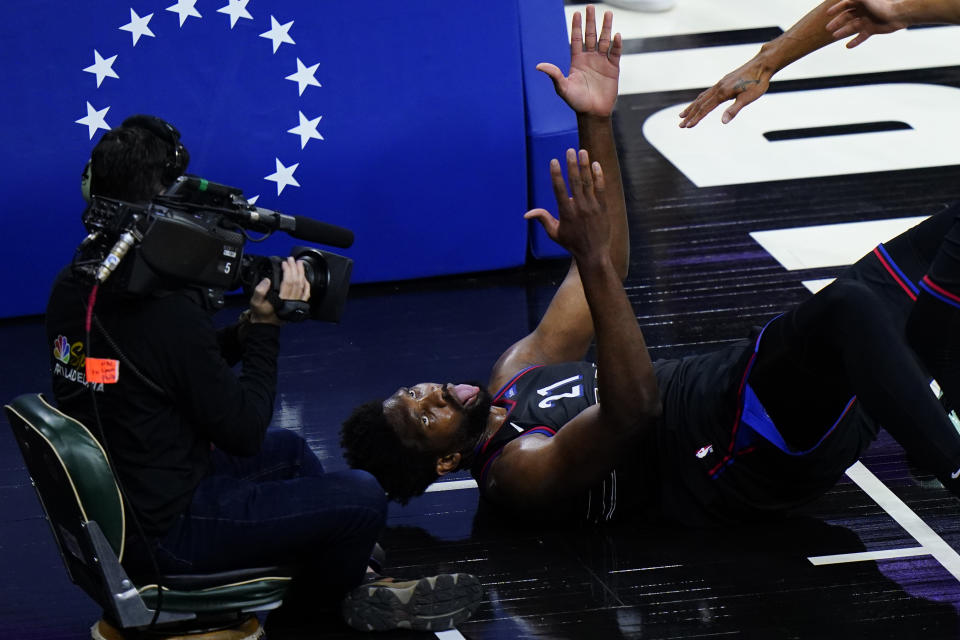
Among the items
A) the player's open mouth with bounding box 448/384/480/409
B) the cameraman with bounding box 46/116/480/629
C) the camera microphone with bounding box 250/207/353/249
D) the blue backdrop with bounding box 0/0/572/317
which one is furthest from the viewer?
the blue backdrop with bounding box 0/0/572/317

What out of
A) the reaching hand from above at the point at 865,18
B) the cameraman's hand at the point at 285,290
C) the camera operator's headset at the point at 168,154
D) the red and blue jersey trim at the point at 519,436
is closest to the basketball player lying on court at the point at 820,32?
the reaching hand from above at the point at 865,18

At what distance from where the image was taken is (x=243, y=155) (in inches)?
204

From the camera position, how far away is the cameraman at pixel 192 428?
277 cm

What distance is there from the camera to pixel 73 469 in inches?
111

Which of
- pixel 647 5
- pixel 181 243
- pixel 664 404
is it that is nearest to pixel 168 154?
pixel 181 243

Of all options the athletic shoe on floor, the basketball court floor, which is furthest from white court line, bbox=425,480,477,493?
the athletic shoe on floor

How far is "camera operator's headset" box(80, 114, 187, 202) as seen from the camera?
280cm

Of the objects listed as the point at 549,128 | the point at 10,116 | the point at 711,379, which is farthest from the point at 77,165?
the point at 711,379

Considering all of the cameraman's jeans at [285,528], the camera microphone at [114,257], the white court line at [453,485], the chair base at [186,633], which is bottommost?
the chair base at [186,633]

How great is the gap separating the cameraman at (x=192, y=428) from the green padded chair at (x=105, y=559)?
0.04m

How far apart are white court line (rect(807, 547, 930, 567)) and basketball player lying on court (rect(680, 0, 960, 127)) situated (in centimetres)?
125

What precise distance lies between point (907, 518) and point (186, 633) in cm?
208

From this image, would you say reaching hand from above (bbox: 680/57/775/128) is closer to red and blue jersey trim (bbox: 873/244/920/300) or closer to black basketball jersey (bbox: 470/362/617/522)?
red and blue jersey trim (bbox: 873/244/920/300)

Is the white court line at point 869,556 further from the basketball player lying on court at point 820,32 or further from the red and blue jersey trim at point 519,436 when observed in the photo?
the basketball player lying on court at point 820,32
